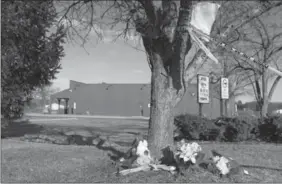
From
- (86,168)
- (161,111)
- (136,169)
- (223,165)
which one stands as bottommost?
(86,168)

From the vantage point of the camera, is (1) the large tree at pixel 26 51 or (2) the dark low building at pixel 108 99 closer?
(1) the large tree at pixel 26 51

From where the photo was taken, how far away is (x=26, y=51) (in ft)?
36.9

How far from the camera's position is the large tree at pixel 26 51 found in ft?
32.1

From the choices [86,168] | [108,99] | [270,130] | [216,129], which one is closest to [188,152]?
[86,168]

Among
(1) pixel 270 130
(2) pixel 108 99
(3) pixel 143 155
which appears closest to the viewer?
(3) pixel 143 155

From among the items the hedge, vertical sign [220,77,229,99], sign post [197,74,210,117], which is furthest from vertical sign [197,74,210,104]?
the hedge

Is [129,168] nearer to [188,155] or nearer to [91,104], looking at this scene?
[188,155]

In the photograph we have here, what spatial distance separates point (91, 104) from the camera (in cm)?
5247

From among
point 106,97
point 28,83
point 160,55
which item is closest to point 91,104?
point 106,97

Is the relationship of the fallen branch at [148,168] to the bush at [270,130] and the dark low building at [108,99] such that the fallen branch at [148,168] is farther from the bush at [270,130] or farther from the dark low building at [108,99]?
the dark low building at [108,99]

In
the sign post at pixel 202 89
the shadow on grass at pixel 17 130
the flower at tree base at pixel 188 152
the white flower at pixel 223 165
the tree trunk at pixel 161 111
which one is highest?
the sign post at pixel 202 89

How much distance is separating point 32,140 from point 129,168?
7.09 metres

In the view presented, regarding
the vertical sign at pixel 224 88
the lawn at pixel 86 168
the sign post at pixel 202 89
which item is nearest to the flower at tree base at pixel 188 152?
the lawn at pixel 86 168

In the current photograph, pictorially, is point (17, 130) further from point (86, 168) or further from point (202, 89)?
point (86, 168)
